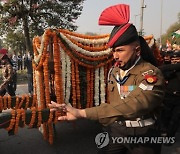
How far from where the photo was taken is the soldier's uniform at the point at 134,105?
5.22 ft

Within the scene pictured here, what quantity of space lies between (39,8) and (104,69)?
38.9ft

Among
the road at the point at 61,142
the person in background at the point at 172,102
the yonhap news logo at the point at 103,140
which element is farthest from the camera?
the person in background at the point at 172,102

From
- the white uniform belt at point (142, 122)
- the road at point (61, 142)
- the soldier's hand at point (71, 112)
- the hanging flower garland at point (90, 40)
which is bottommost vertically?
the road at point (61, 142)

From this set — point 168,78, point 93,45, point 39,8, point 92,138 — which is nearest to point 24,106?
point 92,138

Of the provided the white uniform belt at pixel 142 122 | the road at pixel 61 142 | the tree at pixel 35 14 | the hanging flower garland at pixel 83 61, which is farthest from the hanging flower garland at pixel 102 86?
the tree at pixel 35 14

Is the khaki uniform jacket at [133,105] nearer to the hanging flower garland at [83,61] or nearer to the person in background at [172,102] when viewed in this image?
the hanging flower garland at [83,61]

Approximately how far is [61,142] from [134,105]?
2876mm

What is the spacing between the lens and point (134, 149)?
1984mm

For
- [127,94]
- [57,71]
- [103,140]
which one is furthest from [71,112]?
[57,71]

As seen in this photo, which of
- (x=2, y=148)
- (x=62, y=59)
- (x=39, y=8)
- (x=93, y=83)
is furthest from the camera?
(x=39, y=8)

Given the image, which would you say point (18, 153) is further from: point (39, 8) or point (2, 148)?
point (39, 8)

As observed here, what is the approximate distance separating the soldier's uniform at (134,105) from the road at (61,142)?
1.95 m

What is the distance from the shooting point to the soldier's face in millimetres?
1765

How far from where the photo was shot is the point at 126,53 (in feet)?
5.81
